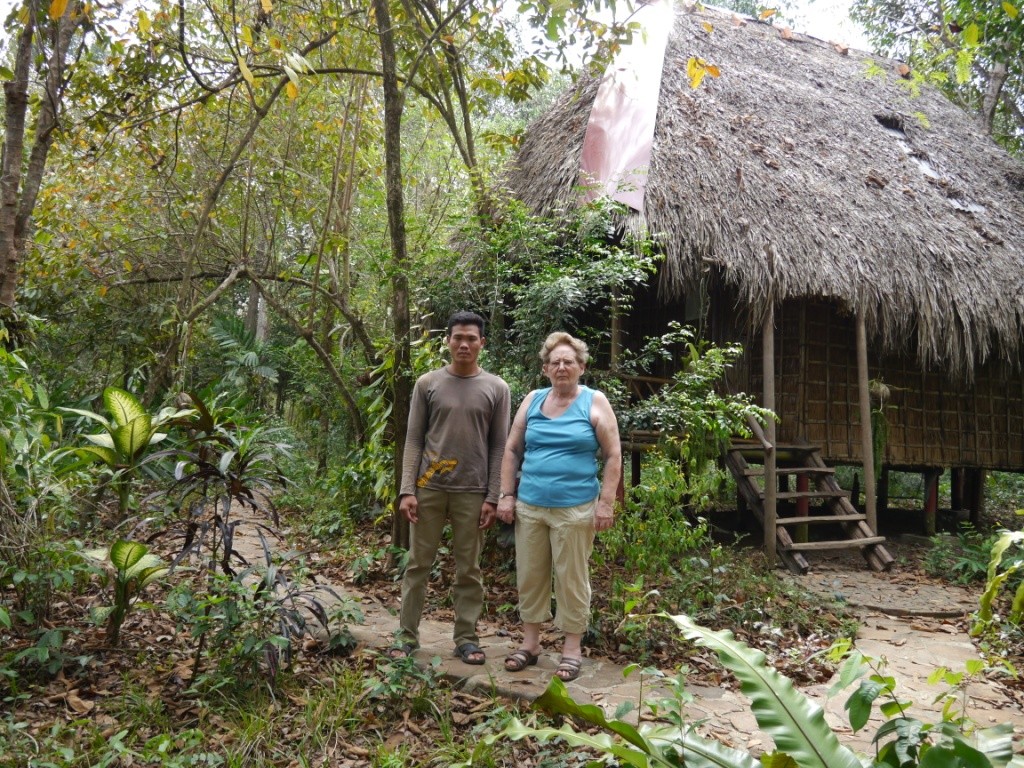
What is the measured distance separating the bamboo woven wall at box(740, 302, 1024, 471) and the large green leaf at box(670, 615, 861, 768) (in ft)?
17.0

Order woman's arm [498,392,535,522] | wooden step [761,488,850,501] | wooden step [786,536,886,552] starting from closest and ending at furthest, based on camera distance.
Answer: woman's arm [498,392,535,522] → wooden step [786,536,886,552] → wooden step [761,488,850,501]

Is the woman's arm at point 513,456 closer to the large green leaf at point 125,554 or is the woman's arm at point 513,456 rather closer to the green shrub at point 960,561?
the large green leaf at point 125,554

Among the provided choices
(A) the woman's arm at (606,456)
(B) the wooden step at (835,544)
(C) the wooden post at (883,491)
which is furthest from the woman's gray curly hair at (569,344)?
(C) the wooden post at (883,491)

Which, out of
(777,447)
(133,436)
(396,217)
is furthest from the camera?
(777,447)

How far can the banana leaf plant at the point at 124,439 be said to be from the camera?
11.7 ft

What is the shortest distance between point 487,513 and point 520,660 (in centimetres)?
67

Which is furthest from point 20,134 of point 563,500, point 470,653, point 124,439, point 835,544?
point 835,544

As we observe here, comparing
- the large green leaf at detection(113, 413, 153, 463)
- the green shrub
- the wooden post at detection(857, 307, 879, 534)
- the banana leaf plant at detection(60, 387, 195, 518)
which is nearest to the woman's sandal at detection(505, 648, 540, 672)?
the banana leaf plant at detection(60, 387, 195, 518)

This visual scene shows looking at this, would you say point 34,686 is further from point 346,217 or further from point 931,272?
point 931,272

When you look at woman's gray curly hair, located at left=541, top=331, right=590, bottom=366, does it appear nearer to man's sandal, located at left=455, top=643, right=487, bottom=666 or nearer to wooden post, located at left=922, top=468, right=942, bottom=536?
man's sandal, located at left=455, top=643, right=487, bottom=666

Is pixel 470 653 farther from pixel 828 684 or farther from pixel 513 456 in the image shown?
pixel 828 684

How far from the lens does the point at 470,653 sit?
3674 mm

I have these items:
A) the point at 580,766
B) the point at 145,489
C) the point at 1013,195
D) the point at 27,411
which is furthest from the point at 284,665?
the point at 1013,195

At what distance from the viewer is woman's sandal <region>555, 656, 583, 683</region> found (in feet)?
11.4
